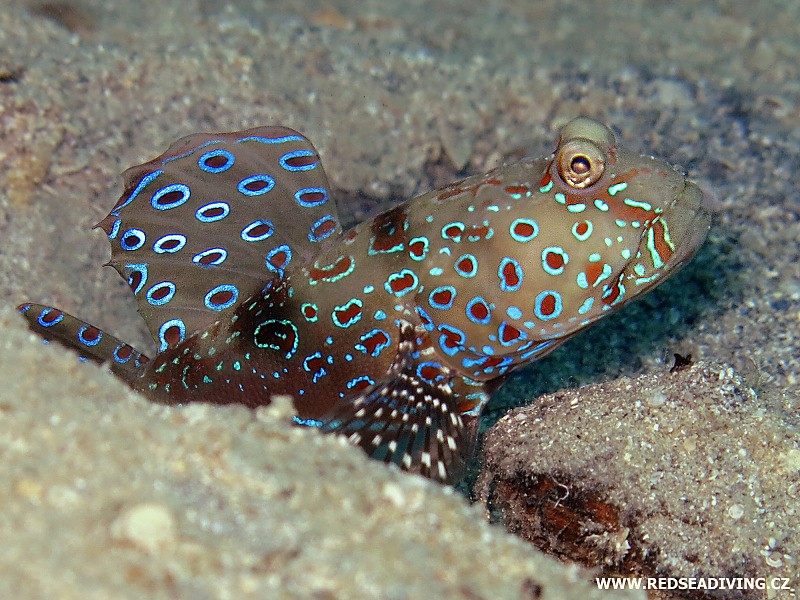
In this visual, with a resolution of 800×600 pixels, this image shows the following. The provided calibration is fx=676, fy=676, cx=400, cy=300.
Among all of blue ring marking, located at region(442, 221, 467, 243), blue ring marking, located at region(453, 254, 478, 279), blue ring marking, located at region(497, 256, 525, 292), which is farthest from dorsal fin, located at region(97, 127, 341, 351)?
blue ring marking, located at region(497, 256, 525, 292)

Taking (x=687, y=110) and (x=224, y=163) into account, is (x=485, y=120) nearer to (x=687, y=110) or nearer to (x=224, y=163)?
(x=687, y=110)

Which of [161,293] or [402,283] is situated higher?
[402,283]

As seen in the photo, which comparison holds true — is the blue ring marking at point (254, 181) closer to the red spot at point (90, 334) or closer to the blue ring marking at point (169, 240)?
the blue ring marking at point (169, 240)

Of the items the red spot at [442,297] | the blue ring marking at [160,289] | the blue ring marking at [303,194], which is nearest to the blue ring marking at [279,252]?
the blue ring marking at [303,194]

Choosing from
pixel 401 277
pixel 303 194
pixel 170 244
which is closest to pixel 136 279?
pixel 170 244

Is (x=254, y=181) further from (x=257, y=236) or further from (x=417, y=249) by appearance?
(x=417, y=249)

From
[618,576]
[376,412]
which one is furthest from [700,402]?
[376,412]
